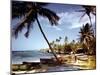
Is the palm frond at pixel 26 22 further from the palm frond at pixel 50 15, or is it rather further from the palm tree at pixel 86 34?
the palm tree at pixel 86 34

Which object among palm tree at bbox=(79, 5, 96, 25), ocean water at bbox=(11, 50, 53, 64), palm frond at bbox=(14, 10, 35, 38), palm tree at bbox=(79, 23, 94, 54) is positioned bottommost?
ocean water at bbox=(11, 50, 53, 64)

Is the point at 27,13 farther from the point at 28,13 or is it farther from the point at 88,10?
the point at 88,10

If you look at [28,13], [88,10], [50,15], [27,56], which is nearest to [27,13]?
[28,13]

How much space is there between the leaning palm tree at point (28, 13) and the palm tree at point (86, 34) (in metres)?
0.43

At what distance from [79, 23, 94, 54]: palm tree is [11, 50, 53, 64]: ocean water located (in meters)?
0.51

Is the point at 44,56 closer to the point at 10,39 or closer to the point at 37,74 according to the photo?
the point at 37,74

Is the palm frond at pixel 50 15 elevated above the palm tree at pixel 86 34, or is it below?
above

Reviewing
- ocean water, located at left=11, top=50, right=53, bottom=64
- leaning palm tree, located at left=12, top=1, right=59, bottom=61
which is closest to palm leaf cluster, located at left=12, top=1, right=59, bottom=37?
leaning palm tree, located at left=12, top=1, right=59, bottom=61

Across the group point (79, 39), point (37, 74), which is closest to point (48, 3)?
point (79, 39)

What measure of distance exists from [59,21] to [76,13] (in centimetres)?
26

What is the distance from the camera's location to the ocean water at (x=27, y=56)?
2.70m

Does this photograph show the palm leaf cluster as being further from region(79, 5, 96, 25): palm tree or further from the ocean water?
region(79, 5, 96, 25): palm tree

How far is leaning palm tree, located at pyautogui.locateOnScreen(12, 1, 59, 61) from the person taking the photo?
2711 millimetres

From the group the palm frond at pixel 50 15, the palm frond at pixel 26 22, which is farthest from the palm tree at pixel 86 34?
the palm frond at pixel 26 22
